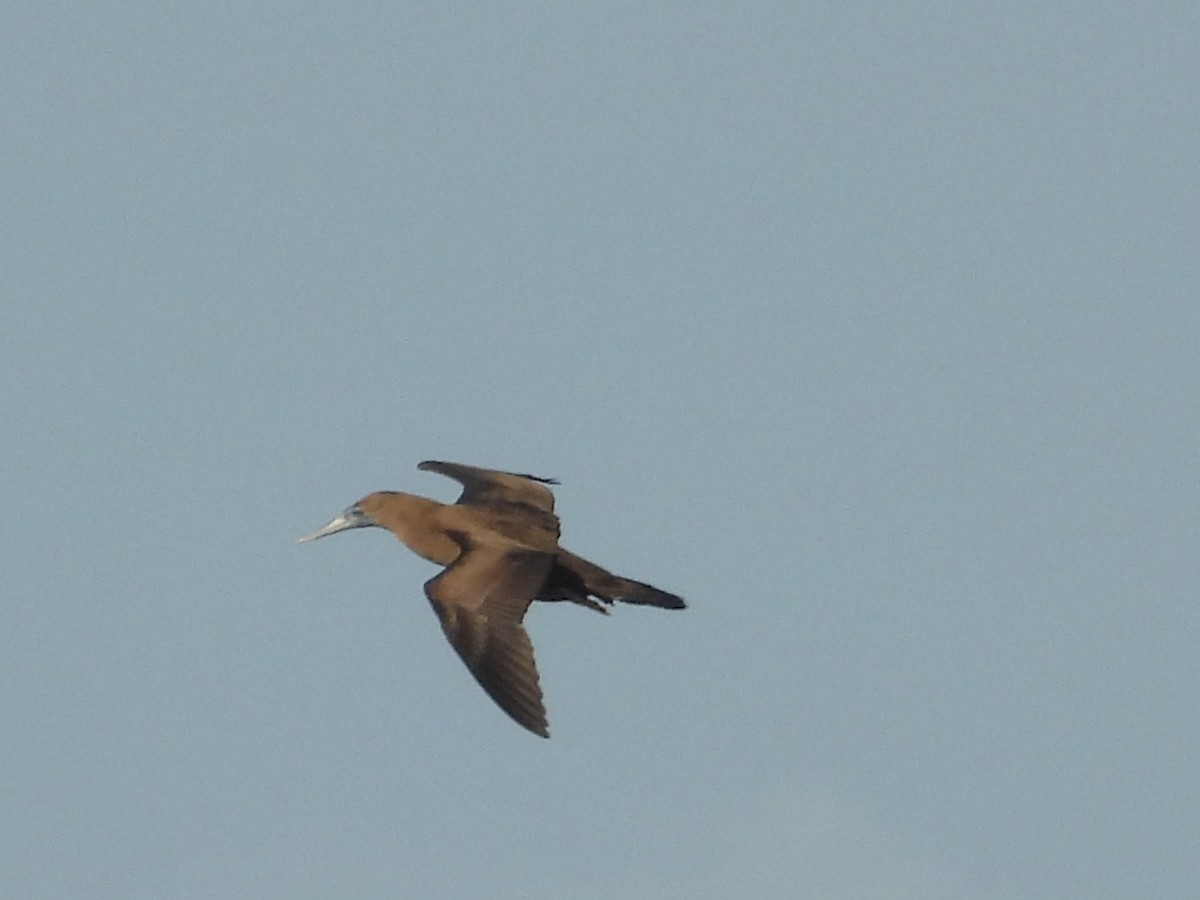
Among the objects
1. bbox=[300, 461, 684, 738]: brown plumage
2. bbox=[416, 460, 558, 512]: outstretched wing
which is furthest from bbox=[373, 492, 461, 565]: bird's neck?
bbox=[416, 460, 558, 512]: outstretched wing

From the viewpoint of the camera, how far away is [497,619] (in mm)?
23094

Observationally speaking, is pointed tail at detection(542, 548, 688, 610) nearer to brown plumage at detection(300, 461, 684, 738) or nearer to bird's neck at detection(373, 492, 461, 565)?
brown plumage at detection(300, 461, 684, 738)

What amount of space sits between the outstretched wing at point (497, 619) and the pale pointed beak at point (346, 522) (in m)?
2.15

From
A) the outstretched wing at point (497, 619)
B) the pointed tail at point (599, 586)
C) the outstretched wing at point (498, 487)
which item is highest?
the outstretched wing at point (498, 487)

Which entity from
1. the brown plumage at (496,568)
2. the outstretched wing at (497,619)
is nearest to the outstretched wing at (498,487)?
the brown plumage at (496,568)

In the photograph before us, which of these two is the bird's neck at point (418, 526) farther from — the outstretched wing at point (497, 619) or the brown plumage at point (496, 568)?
the outstretched wing at point (497, 619)

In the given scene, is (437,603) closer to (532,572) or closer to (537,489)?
(532,572)

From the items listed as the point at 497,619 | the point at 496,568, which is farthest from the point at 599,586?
the point at 497,619

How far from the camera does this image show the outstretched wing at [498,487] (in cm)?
2654

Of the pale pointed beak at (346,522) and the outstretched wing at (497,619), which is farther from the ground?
the pale pointed beak at (346,522)

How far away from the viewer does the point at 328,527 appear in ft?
88.1

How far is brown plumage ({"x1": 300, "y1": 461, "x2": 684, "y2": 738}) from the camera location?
74.6 feet

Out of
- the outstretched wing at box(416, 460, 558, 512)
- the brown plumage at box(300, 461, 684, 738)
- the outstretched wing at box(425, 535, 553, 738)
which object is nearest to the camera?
the outstretched wing at box(425, 535, 553, 738)

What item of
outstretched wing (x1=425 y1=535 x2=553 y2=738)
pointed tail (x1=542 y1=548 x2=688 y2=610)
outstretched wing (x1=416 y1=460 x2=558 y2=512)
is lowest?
outstretched wing (x1=425 y1=535 x2=553 y2=738)
